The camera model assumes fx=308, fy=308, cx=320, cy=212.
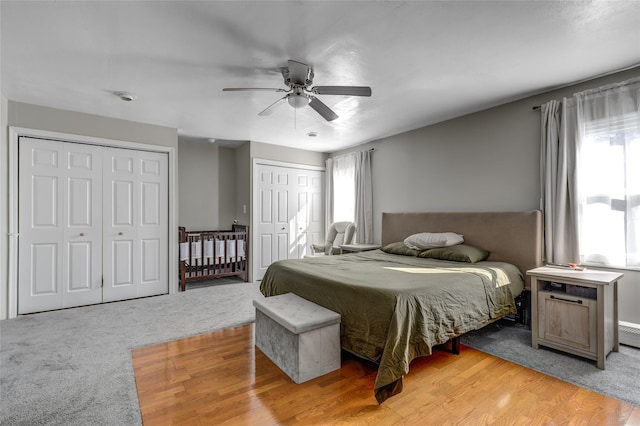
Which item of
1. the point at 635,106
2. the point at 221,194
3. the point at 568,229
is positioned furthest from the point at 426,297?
the point at 221,194

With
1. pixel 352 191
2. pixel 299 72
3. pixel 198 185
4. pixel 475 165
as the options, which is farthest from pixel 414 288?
pixel 198 185

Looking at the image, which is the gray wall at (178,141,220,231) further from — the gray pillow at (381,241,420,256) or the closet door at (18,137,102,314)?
the gray pillow at (381,241,420,256)

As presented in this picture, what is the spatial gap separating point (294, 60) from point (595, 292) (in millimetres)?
3227

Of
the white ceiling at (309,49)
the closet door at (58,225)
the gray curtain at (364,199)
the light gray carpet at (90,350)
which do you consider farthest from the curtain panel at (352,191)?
the closet door at (58,225)

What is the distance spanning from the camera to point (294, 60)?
2.62m

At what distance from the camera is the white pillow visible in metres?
3.80

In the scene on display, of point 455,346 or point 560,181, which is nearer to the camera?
point 455,346

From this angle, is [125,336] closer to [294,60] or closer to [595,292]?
[294,60]

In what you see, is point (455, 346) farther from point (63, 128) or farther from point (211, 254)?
point (63, 128)

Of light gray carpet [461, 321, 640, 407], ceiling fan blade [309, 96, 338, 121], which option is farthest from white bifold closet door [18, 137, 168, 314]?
light gray carpet [461, 321, 640, 407]

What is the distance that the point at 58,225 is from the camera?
3930 millimetres

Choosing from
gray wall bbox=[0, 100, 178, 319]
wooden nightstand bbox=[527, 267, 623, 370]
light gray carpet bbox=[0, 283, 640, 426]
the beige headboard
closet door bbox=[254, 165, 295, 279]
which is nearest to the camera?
light gray carpet bbox=[0, 283, 640, 426]

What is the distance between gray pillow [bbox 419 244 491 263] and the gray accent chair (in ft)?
5.87

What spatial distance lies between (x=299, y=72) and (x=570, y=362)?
3.25 m
